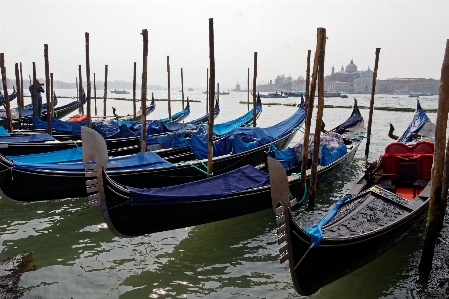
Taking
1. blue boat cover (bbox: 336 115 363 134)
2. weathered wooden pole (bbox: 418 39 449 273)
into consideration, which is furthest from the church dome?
weathered wooden pole (bbox: 418 39 449 273)

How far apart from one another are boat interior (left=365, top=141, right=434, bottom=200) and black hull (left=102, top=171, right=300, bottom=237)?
5.34 feet

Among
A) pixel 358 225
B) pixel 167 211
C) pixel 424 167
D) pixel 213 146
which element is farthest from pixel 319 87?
pixel 213 146

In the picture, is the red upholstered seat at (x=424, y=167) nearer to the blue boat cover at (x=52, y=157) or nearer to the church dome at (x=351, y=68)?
the blue boat cover at (x=52, y=157)

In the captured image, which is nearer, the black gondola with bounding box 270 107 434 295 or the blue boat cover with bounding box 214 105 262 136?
the black gondola with bounding box 270 107 434 295

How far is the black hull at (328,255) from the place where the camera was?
2.96 metres

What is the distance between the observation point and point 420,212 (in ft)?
14.4

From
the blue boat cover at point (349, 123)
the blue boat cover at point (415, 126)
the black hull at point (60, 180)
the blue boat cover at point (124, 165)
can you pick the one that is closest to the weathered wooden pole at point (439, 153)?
the black hull at point (60, 180)

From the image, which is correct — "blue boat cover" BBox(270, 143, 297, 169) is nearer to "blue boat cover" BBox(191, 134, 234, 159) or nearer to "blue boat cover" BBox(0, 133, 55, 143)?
"blue boat cover" BBox(191, 134, 234, 159)

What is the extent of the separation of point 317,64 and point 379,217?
→ 2.23 metres

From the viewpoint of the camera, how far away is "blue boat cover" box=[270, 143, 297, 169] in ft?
21.9

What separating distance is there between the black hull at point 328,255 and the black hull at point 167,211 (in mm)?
1748

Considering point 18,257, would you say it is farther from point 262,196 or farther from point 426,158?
point 426,158

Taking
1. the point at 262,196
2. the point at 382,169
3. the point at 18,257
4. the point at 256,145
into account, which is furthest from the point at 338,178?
the point at 18,257

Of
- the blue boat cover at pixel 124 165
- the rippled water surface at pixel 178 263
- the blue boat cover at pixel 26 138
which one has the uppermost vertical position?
the blue boat cover at pixel 26 138
